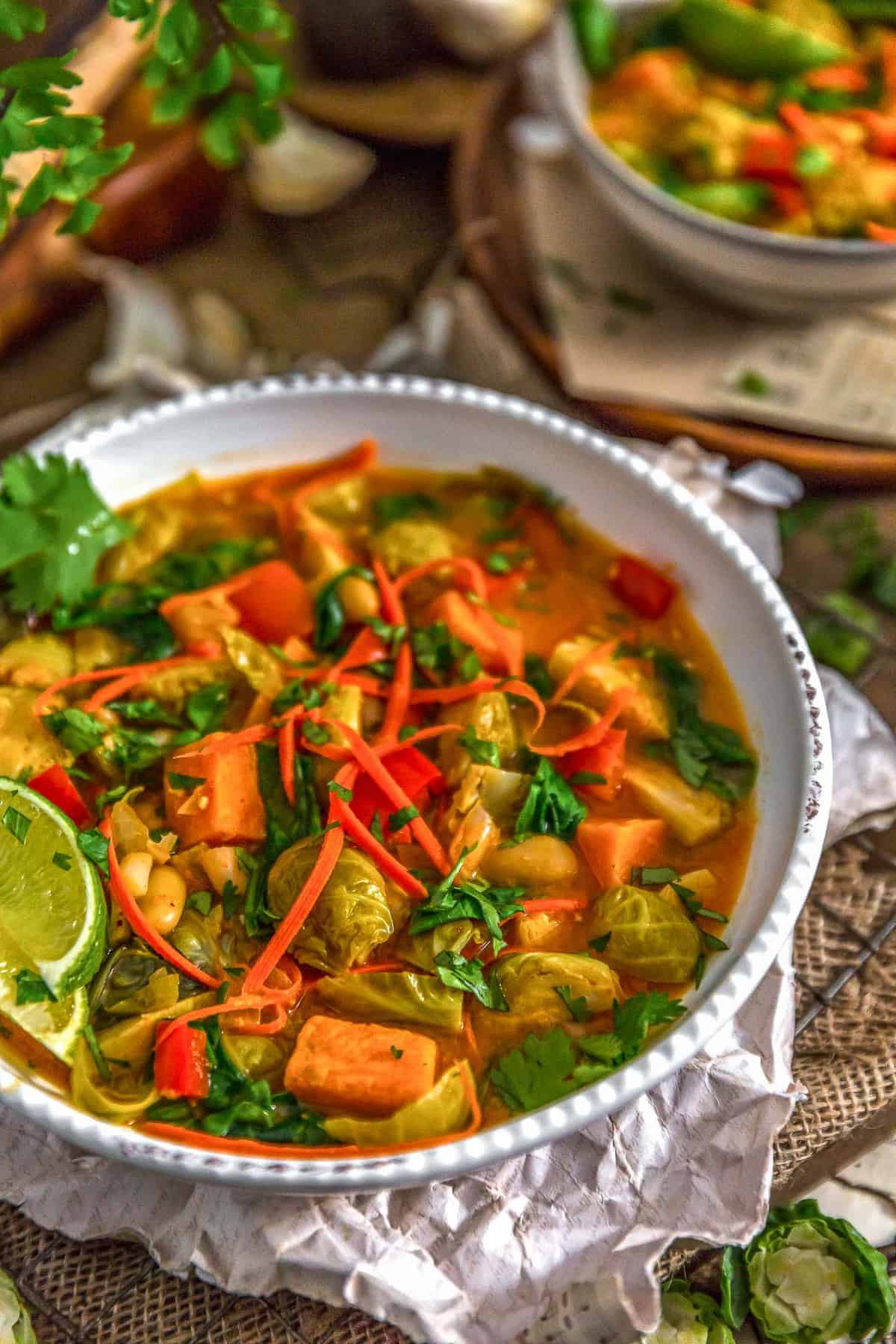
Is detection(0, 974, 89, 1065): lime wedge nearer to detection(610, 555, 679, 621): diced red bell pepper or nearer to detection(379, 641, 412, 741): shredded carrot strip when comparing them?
detection(379, 641, 412, 741): shredded carrot strip

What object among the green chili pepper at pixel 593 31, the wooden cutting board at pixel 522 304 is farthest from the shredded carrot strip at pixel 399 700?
the green chili pepper at pixel 593 31

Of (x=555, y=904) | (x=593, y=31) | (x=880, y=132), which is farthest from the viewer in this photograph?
(x=593, y=31)

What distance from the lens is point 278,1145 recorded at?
2.55 meters

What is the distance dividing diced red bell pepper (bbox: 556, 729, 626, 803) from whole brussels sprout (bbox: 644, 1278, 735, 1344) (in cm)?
112

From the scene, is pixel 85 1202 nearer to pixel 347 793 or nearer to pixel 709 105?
pixel 347 793

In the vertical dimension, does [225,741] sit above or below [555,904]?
above

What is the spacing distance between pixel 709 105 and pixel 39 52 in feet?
7.85

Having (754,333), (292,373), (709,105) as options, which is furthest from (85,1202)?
(709,105)

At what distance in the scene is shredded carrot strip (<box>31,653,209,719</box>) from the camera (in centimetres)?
313

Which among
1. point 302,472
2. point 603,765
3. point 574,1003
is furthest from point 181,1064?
point 302,472

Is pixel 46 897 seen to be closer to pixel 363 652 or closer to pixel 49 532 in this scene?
pixel 363 652

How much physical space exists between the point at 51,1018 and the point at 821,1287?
69.0 inches

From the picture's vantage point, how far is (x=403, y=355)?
464cm

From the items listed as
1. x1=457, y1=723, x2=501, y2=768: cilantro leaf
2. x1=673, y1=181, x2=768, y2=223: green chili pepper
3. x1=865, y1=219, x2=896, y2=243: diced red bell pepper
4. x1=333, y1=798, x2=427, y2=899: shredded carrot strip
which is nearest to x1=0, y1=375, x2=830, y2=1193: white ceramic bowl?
x1=333, y1=798, x2=427, y2=899: shredded carrot strip
